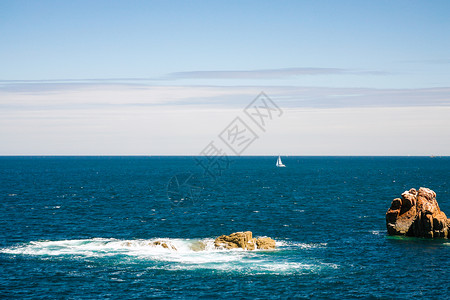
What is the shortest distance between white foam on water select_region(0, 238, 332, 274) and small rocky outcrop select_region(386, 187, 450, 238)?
17.2m

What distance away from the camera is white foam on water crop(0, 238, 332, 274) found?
59.0 meters

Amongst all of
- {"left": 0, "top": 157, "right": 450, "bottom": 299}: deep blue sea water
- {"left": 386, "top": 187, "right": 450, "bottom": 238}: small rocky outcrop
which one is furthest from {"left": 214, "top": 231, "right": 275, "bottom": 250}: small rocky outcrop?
{"left": 386, "top": 187, "right": 450, "bottom": 238}: small rocky outcrop

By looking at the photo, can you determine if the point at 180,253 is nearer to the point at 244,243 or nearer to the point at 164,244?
the point at 164,244

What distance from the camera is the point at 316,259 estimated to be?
209 ft

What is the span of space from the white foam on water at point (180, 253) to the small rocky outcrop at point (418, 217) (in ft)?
56.5

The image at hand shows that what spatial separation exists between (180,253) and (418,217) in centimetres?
4252

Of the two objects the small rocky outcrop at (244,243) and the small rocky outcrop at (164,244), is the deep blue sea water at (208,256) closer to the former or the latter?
the small rocky outcrop at (164,244)

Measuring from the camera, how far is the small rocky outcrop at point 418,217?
7716 cm

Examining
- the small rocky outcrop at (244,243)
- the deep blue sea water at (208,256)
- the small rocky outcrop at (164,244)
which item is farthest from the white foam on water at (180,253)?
the small rocky outcrop at (244,243)

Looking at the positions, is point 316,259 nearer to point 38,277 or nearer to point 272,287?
point 272,287

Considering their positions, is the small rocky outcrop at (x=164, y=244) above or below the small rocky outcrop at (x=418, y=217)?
below

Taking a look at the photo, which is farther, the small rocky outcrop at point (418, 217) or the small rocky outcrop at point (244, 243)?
the small rocky outcrop at point (418, 217)

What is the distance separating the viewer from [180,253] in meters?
67.2

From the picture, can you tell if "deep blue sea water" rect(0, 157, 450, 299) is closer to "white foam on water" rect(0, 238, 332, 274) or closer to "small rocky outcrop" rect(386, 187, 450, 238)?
"white foam on water" rect(0, 238, 332, 274)
